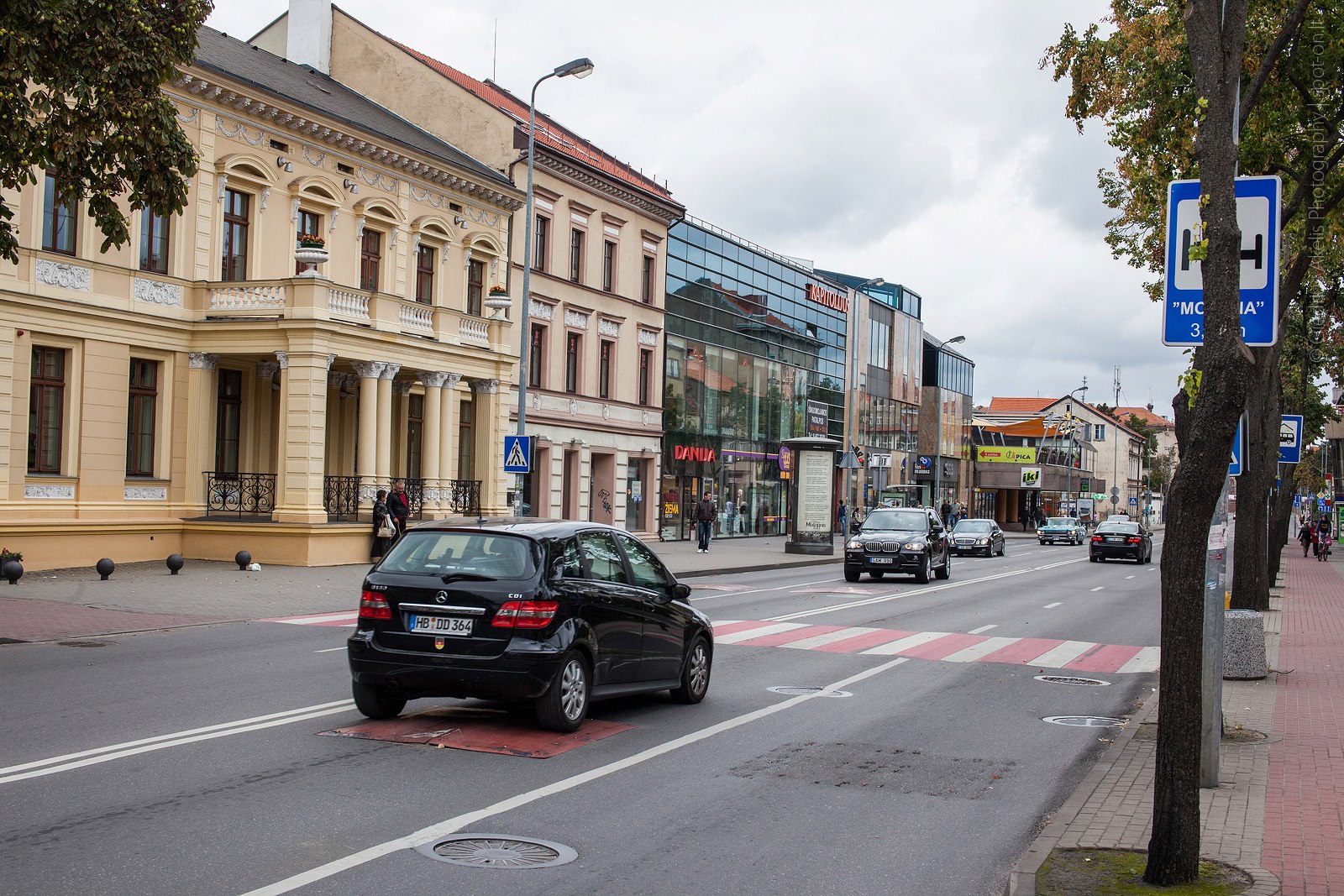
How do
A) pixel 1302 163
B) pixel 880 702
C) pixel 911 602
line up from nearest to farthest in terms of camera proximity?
pixel 880 702 < pixel 1302 163 < pixel 911 602

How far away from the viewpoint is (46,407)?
76.8 feet

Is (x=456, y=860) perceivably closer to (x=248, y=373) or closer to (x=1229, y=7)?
(x=1229, y=7)

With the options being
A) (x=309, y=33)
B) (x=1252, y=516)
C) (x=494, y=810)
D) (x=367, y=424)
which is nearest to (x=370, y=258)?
(x=367, y=424)

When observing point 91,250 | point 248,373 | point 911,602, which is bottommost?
point 911,602

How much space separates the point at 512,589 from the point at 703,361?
129ft

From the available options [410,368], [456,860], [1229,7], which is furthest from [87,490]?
[1229,7]

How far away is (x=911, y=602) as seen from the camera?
23484 millimetres

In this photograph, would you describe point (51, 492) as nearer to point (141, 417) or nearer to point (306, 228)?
point (141, 417)

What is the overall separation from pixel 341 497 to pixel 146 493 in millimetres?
4276

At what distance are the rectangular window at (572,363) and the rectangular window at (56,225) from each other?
57.0 ft

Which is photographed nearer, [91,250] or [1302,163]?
[1302,163]

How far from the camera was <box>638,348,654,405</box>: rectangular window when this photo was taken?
43594mm

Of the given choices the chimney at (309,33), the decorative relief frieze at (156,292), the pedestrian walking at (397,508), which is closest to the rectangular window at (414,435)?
the pedestrian walking at (397,508)

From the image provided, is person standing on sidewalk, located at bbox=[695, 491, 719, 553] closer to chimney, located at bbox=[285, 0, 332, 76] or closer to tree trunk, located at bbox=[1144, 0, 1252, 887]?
chimney, located at bbox=[285, 0, 332, 76]
